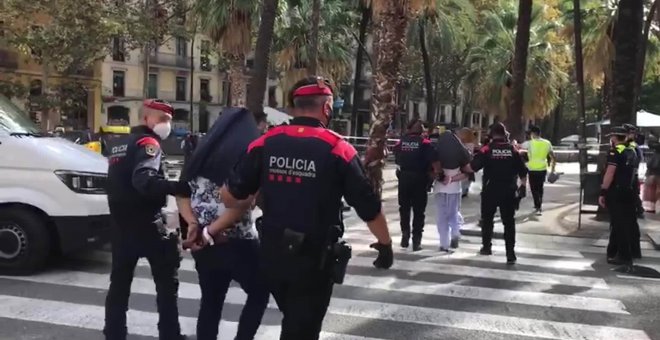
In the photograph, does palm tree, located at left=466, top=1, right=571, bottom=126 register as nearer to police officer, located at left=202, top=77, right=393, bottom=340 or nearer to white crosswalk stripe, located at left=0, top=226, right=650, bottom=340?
white crosswalk stripe, located at left=0, top=226, right=650, bottom=340

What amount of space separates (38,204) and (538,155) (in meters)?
10.5

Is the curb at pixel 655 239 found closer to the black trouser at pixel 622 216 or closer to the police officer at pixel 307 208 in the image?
the black trouser at pixel 622 216

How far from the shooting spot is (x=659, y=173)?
13039 millimetres

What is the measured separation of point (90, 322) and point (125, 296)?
3.94 ft

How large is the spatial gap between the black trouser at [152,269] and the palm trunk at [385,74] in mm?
6885

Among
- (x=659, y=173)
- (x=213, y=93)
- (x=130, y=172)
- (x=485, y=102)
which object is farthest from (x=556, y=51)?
(x=213, y=93)

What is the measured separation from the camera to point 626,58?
13.5 metres

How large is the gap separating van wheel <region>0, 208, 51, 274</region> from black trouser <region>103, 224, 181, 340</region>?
2906 millimetres

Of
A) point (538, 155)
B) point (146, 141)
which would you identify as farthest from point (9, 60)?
point (146, 141)

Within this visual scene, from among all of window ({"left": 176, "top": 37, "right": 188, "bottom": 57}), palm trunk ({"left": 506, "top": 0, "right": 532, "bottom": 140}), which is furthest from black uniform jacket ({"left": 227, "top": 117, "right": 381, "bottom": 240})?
window ({"left": 176, "top": 37, "right": 188, "bottom": 57})

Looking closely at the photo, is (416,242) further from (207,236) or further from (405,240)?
(207,236)

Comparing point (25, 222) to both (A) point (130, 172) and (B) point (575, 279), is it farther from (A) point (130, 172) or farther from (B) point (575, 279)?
(B) point (575, 279)

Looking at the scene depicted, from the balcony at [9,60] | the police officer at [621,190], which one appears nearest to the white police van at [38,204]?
the police officer at [621,190]

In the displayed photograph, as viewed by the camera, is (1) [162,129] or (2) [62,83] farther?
(2) [62,83]
